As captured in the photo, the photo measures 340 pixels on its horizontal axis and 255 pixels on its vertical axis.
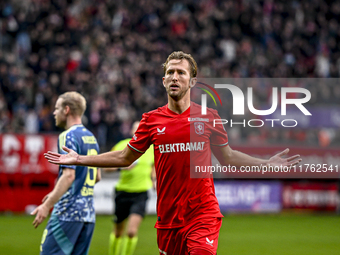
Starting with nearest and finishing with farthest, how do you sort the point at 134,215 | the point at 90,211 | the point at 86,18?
the point at 90,211 < the point at 134,215 < the point at 86,18

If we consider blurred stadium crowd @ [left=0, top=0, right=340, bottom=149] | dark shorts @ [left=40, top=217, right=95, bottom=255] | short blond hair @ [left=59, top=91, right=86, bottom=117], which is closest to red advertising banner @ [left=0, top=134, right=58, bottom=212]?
blurred stadium crowd @ [left=0, top=0, right=340, bottom=149]

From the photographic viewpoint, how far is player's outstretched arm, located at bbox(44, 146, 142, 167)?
465 cm

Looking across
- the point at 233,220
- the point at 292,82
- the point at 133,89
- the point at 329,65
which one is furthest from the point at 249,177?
the point at 329,65

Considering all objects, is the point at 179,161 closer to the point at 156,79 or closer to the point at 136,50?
the point at 156,79

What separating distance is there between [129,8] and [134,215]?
52.5ft

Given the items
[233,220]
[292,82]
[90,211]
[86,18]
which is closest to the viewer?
[90,211]

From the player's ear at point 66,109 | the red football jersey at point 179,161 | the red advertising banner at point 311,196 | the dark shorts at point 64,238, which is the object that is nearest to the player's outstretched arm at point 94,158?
the red football jersey at point 179,161

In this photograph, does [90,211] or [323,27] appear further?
[323,27]

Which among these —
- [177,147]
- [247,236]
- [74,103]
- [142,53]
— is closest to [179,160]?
[177,147]

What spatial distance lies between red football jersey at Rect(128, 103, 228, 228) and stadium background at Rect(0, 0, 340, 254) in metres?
5.89

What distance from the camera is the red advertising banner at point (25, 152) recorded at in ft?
52.3

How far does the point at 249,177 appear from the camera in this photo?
17375 millimetres

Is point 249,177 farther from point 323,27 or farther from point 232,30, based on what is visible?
point 323,27

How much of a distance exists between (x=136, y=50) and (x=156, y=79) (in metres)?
2.17
